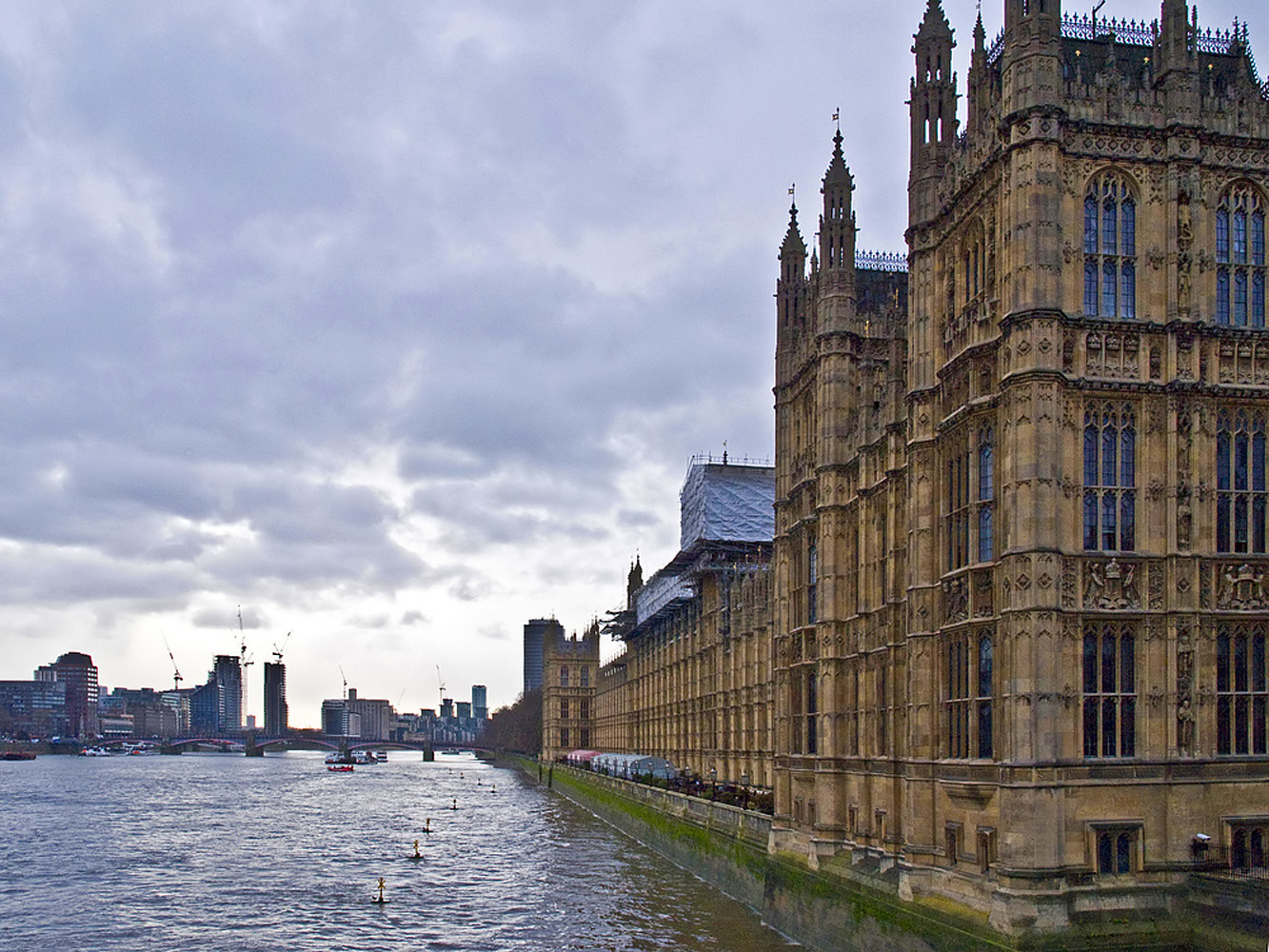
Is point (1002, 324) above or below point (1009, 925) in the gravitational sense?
above

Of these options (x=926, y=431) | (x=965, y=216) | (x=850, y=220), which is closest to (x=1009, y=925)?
(x=926, y=431)

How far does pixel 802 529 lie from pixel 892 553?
1070 cm

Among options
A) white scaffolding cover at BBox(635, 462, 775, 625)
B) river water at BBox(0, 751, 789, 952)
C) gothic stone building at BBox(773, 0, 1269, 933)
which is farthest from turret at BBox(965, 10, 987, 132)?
white scaffolding cover at BBox(635, 462, 775, 625)

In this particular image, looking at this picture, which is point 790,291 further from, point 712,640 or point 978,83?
point 712,640

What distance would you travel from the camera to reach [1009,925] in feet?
97.9

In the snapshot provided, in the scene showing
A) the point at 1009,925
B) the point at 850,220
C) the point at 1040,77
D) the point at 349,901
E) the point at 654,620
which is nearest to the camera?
the point at 1009,925

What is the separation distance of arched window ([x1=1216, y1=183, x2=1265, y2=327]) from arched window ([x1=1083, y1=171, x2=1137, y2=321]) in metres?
2.31

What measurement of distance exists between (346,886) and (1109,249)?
55482 mm

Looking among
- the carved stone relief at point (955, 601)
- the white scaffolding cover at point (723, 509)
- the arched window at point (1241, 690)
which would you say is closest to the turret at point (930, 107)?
the carved stone relief at point (955, 601)

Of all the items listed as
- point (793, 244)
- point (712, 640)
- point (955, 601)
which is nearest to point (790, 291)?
point (793, 244)

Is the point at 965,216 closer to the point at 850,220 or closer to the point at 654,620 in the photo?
the point at 850,220

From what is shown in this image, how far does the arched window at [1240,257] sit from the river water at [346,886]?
26.3 m

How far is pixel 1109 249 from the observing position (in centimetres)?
3231

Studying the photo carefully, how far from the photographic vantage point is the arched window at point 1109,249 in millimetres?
32188
